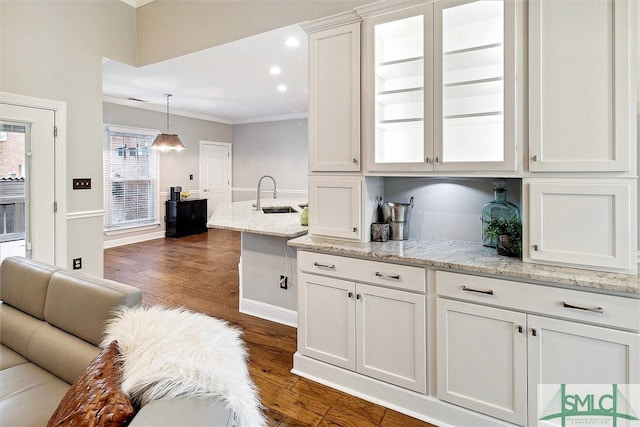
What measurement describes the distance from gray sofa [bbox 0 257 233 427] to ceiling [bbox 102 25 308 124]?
2.48 m

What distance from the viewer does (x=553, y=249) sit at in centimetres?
171

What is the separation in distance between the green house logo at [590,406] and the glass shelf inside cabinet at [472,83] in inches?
47.3

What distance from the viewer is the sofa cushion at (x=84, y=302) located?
4.94ft

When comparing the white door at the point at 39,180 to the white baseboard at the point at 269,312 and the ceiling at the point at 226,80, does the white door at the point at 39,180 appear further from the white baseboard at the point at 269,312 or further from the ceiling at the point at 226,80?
the white baseboard at the point at 269,312

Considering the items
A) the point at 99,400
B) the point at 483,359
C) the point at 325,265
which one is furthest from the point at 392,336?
the point at 99,400

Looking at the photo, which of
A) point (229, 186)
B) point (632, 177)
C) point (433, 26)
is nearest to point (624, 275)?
point (632, 177)

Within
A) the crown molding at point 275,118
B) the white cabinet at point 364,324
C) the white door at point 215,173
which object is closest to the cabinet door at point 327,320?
the white cabinet at point 364,324

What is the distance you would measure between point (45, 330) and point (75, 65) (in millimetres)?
2801

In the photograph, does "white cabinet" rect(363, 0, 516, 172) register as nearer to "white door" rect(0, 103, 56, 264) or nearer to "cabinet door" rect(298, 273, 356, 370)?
"cabinet door" rect(298, 273, 356, 370)

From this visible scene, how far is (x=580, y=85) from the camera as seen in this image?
1.62 m

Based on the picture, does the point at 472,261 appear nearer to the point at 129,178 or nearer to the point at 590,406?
Result: the point at 590,406

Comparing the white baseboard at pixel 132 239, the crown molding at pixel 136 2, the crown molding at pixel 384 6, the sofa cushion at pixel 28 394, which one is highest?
the crown molding at pixel 136 2

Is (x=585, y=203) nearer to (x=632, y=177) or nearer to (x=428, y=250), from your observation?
(x=632, y=177)

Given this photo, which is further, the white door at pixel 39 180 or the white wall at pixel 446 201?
the white door at pixel 39 180
